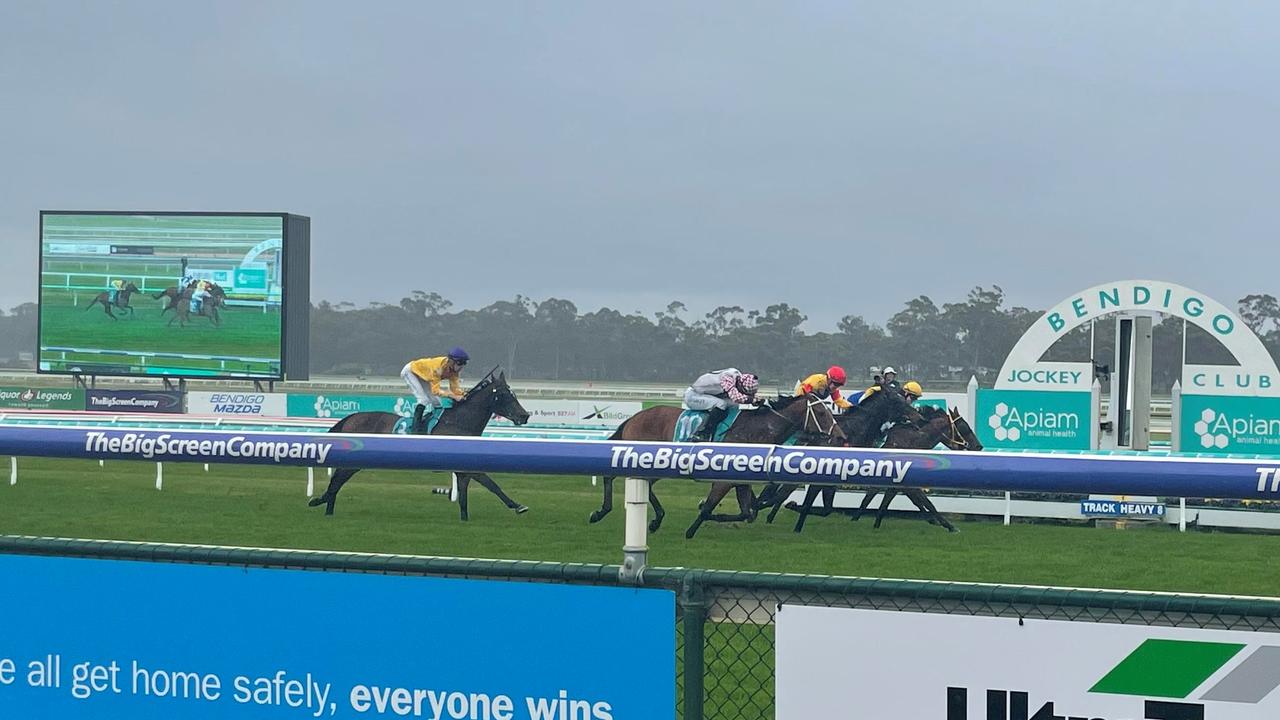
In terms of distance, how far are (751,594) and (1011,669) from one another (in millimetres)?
517

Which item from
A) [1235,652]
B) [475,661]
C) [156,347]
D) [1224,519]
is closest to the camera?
[1235,652]

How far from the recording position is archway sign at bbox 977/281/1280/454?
15.6 m

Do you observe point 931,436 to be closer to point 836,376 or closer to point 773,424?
point 836,376

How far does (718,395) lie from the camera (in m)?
12.3

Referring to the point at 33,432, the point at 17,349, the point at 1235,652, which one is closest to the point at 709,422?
the point at 33,432

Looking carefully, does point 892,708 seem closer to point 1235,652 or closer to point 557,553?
point 1235,652

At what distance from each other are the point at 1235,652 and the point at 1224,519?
11.6 meters

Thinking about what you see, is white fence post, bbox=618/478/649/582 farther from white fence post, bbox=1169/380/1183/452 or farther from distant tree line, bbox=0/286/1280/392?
distant tree line, bbox=0/286/1280/392

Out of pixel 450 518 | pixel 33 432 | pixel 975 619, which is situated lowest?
pixel 450 518

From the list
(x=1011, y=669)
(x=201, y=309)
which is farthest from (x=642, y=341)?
(x=1011, y=669)

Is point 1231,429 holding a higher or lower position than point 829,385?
lower

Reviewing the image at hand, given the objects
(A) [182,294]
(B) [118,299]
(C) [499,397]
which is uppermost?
(A) [182,294]

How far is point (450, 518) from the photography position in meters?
12.8

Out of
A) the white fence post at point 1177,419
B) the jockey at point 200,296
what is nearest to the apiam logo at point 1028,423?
the white fence post at point 1177,419
